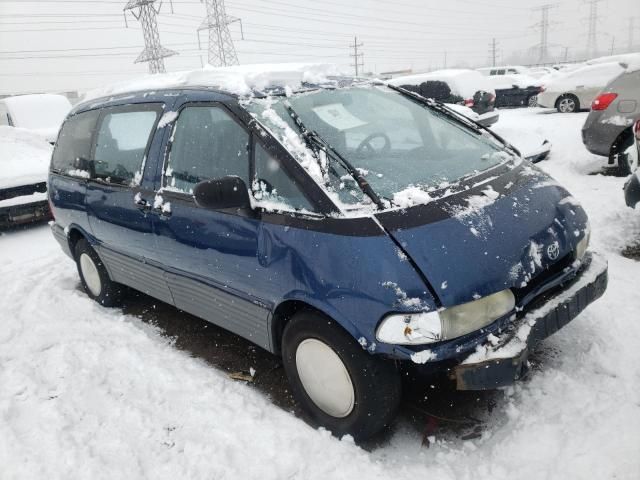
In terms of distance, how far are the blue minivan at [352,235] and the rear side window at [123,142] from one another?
0.03 metres

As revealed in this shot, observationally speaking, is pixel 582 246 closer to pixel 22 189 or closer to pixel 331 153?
pixel 331 153

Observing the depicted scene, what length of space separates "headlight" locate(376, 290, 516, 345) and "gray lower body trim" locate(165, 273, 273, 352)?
0.83 meters

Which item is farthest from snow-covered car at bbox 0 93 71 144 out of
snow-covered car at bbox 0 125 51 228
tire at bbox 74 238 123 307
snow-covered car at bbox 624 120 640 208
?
snow-covered car at bbox 624 120 640 208

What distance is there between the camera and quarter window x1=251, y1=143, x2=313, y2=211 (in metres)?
2.46

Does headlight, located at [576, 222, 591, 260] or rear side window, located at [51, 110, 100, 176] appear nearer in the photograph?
headlight, located at [576, 222, 591, 260]

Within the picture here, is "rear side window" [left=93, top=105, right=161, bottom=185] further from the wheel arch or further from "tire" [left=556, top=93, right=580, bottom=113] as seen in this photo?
"tire" [left=556, top=93, right=580, bottom=113]

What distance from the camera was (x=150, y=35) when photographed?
36094mm

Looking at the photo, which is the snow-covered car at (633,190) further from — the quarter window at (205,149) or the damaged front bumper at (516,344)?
the quarter window at (205,149)

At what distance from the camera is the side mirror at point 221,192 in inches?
96.7

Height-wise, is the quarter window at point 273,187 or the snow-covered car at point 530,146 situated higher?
the quarter window at point 273,187

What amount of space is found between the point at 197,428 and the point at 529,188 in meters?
2.24

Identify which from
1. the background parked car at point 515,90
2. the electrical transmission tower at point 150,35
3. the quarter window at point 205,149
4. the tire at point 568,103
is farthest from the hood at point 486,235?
the electrical transmission tower at point 150,35

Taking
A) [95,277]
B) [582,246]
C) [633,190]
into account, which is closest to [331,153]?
[582,246]

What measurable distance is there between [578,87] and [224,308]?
14.1 meters
